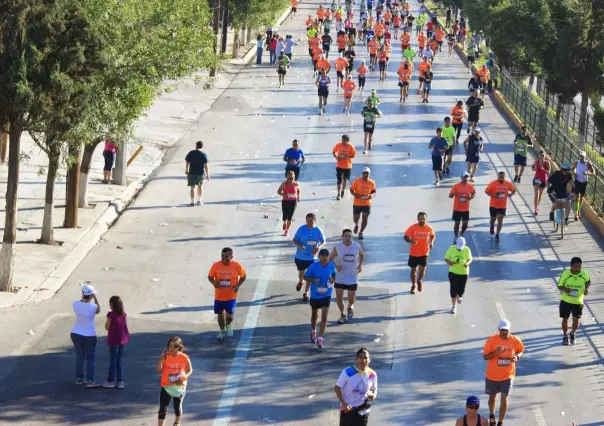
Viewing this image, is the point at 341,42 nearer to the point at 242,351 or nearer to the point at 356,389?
the point at 242,351

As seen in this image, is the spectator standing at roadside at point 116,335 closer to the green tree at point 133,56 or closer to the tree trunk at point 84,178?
the green tree at point 133,56

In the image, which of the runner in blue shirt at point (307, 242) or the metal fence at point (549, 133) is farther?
the metal fence at point (549, 133)

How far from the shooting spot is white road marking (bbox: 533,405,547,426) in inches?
594

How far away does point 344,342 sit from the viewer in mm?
17766

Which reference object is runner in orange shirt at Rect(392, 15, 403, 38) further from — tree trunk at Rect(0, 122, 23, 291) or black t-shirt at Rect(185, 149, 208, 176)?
tree trunk at Rect(0, 122, 23, 291)

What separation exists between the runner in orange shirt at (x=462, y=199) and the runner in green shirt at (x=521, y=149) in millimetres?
6532

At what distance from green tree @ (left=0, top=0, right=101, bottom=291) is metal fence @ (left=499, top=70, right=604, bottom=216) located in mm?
13555

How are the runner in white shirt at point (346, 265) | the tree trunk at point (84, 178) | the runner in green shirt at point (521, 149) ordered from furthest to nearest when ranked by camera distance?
1. the runner in green shirt at point (521, 149)
2. the tree trunk at point (84, 178)
3. the runner in white shirt at point (346, 265)

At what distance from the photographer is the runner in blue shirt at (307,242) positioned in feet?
63.7

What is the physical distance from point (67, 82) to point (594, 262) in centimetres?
1097

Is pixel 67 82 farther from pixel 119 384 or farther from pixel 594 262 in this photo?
pixel 594 262

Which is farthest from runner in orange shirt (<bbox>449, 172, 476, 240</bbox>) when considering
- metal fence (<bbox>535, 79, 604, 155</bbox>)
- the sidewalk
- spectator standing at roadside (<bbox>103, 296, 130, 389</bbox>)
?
metal fence (<bbox>535, 79, 604, 155</bbox>)

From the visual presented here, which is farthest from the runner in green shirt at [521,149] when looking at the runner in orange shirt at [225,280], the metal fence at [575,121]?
the runner in orange shirt at [225,280]

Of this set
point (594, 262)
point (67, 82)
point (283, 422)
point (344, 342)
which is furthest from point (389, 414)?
point (594, 262)
